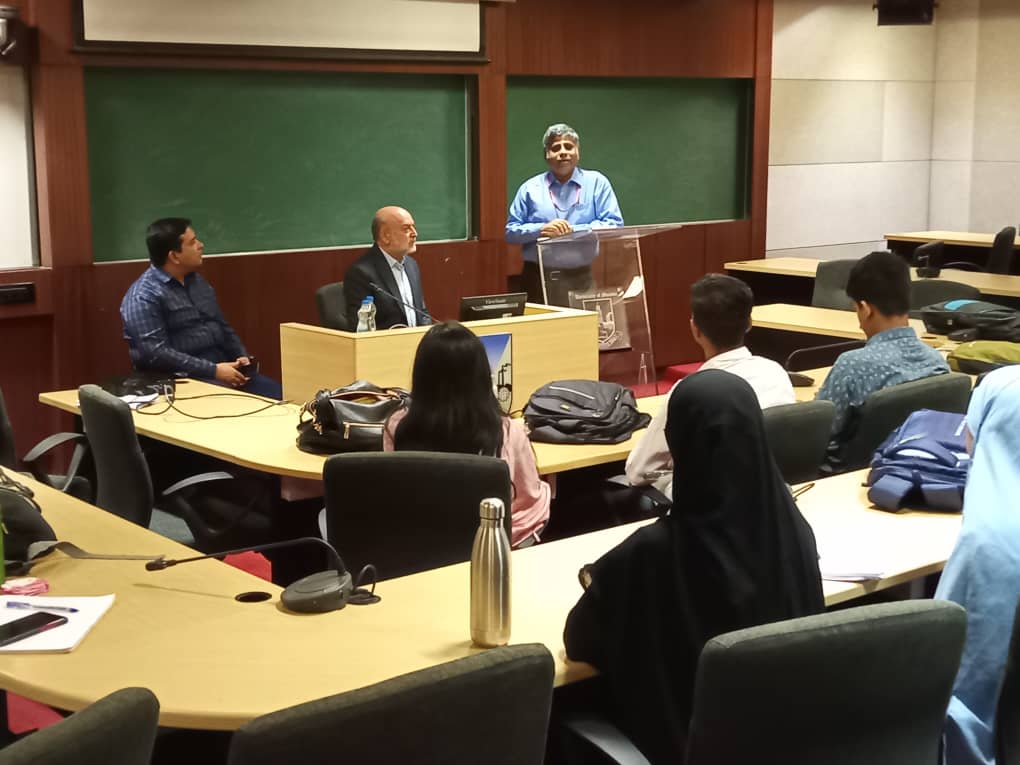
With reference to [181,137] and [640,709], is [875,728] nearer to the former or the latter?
[640,709]

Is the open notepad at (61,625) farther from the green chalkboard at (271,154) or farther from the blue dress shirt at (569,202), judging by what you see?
the blue dress shirt at (569,202)

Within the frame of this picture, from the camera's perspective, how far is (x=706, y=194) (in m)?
9.55

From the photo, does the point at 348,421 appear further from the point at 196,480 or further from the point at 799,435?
the point at 799,435

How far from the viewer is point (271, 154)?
23.6 ft

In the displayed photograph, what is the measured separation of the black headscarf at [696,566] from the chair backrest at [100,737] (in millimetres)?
938

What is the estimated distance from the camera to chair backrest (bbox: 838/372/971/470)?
4137 millimetres

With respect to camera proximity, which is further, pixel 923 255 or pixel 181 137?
pixel 923 255

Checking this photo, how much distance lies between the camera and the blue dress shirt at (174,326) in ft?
19.2

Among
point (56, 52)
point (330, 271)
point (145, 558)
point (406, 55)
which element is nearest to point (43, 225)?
point (56, 52)

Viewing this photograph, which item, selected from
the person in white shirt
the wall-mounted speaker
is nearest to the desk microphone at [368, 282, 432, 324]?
the person in white shirt

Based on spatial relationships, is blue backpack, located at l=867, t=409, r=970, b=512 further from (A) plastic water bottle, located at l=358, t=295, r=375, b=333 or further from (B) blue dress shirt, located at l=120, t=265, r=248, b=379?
(B) blue dress shirt, located at l=120, t=265, r=248, b=379

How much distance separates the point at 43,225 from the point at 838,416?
13.1 ft

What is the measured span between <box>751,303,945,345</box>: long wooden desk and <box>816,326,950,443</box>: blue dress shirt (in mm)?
1609

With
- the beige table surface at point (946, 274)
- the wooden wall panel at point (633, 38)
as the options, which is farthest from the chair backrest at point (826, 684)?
the wooden wall panel at point (633, 38)
